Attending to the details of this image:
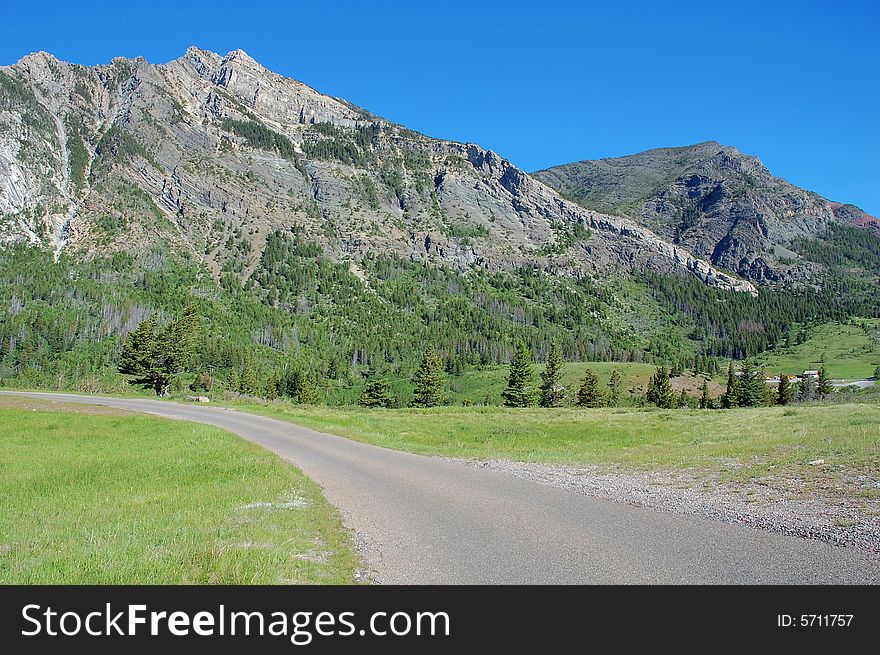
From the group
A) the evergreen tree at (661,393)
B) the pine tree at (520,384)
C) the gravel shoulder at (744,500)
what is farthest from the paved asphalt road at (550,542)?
the evergreen tree at (661,393)

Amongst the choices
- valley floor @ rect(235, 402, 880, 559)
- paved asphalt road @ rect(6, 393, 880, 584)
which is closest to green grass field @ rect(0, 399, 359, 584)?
paved asphalt road @ rect(6, 393, 880, 584)

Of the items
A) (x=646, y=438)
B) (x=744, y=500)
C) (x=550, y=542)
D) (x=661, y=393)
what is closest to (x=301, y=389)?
(x=661, y=393)

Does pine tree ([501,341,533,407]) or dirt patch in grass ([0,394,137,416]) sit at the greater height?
pine tree ([501,341,533,407])

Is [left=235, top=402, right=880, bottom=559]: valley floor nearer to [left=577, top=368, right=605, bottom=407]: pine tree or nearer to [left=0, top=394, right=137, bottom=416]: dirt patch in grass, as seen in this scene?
[left=0, top=394, right=137, bottom=416]: dirt patch in grass

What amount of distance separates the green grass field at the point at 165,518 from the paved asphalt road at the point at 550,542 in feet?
3.25

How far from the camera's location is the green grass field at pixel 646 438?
53.7ft

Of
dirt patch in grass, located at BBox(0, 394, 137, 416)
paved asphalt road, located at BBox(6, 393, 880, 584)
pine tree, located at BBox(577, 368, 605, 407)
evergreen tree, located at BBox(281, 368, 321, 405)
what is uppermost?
paved asphalt road, located at BBox(6, 393, 880, 584)

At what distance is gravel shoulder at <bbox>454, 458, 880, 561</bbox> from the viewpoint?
333 inches

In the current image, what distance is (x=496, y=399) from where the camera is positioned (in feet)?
421

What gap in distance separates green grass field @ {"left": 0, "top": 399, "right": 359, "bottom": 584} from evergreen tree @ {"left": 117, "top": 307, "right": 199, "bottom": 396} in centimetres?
4970

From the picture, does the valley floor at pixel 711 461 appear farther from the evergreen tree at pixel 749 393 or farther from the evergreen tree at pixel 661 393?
the evergreen tree at pixel 749 393

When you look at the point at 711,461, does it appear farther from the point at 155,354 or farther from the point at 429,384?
the point at 429,384

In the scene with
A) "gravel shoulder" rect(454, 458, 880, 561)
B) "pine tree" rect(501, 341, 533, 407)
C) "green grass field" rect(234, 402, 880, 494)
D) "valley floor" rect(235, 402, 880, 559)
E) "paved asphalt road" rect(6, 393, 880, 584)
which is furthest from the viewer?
"pine tree" rect(501, 341, 533, 407)

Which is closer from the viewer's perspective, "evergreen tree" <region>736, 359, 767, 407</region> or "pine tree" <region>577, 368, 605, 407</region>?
"pine tree" <region>577, 368, 605, 407</region>
